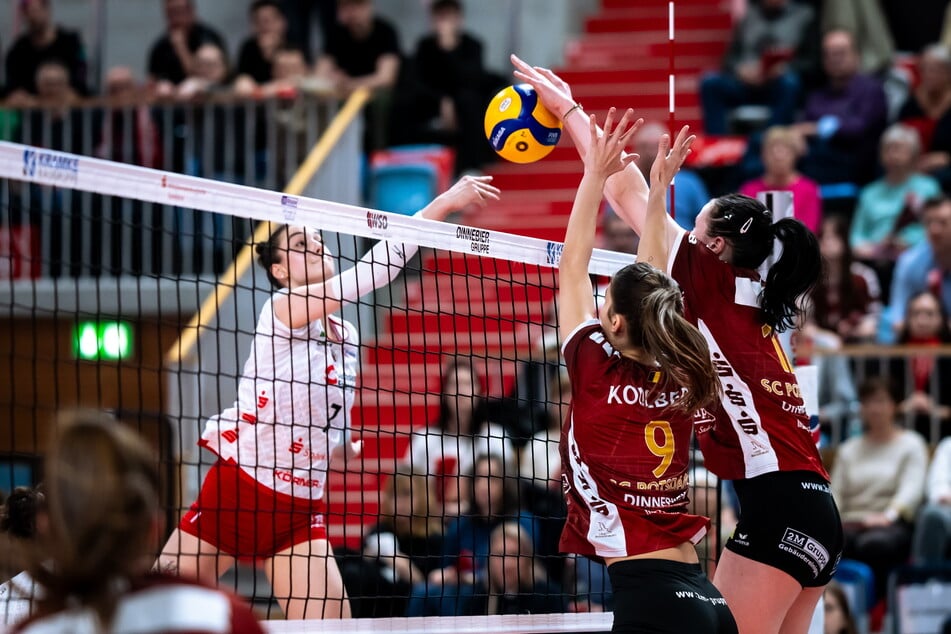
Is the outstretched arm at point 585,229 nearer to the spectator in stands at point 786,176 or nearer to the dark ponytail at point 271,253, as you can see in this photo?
the dark ponytail at point 271,253

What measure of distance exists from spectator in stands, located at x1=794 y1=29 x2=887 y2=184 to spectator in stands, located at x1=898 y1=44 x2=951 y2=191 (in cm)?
30

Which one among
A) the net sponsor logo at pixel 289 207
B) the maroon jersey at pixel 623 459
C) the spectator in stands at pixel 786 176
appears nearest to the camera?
the maroon jersey at pixel 623 459

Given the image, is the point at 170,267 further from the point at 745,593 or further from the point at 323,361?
the point at 745,593

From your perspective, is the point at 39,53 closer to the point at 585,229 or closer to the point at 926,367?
the point at 926,367

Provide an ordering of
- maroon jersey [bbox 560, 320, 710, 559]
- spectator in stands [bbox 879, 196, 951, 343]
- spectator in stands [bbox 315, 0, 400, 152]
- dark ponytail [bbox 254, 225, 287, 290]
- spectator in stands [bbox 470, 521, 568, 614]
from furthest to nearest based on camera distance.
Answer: spectator in stands [bbox 315, 0, 400, 152]
spectator in stands [bbox 879, 196, 951, 343]
spectator in stands [bbox 470, 521, 568, 614]
dark ponytail [bbox 254, 225, 287, 290]
maroon jersey [bbox 560, 320, 710, 559]

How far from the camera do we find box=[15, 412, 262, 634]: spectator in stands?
2.58 metres

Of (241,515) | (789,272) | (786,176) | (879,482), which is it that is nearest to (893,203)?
(786,176)

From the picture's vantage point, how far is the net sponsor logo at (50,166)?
4.53m

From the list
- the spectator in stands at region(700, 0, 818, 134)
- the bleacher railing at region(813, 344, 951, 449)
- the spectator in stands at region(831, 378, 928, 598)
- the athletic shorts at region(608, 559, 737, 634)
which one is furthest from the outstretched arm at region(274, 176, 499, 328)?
the spectator in stands at region(700, 0, 818, 134)

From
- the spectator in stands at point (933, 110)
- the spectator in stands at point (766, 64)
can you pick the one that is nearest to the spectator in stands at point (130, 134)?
the spectator in stands at point (766, 64)

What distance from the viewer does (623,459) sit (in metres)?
4.32

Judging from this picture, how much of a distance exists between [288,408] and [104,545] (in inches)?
116

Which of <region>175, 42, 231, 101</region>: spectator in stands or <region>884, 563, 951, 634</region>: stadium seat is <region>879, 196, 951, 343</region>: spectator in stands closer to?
<region>884, 563, 951, 634</region>: stadium seat

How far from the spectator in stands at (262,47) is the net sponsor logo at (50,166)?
788 centimetres
